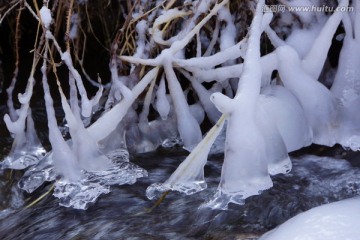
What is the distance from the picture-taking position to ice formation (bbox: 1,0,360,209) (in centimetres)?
210

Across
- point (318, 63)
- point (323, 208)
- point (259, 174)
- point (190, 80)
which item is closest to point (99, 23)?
point (190, 80)

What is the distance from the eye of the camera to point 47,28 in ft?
7.32

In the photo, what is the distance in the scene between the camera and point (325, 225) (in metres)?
1.61

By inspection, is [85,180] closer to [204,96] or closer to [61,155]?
[61,155]

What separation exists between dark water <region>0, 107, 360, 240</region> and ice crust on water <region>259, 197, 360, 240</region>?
18 centimetres

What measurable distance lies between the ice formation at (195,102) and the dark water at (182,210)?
4 centimetres

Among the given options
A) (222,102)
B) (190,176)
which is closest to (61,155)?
(190,176)

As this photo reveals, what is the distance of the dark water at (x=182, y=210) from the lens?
1932 millimetres

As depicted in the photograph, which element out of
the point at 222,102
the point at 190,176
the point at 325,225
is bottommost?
the point at 325,225

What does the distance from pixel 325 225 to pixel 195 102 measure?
1140mm

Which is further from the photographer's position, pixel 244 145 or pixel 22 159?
pixel 22 159

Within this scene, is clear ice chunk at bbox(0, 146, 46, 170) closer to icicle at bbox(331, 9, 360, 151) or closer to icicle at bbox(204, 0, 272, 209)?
icicle at bbox(204, 0, 272, 209)

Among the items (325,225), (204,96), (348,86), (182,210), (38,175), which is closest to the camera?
(325,225)

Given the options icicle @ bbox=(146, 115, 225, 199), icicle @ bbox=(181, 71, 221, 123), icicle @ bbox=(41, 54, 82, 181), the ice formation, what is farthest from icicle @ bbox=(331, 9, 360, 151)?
icicle @ bbox=(41, 54, 82, 181)
